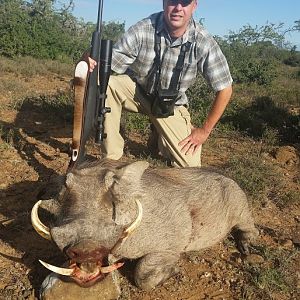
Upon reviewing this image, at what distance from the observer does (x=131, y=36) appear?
4414mm

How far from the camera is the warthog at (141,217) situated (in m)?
2.30

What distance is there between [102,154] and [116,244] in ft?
8.02

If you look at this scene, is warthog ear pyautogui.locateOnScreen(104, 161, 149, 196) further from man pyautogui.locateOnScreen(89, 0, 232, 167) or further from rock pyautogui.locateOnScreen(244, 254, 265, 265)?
man pyautogui.locateOnScreen(89, 0, 232, 167)

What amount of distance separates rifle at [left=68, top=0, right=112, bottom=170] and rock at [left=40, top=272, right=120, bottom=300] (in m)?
1.10

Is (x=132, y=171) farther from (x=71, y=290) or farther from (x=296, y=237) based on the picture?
(x=296, y=237)

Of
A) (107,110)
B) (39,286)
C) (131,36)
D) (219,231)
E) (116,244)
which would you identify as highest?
(131,36)

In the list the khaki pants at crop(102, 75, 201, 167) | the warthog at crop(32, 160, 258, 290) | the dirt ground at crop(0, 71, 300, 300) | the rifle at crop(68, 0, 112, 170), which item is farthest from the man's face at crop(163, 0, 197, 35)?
the dirt ground at crop(0, 71, 300, 300)

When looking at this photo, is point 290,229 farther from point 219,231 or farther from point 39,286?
point 39,286

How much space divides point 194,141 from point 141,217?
1924 millimetres

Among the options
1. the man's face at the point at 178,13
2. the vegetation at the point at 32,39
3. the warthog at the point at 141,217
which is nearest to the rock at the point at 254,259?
the warthog at the point at 141,217

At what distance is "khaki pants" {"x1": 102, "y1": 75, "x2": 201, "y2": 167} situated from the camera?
4.64 meters

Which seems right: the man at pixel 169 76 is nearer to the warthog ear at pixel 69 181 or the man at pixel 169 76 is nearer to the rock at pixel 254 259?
the rock at pixel 254 259

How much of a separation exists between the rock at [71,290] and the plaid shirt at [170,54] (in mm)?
2224

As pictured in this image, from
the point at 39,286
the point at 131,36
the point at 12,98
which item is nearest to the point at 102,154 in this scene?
the point at 131,36
